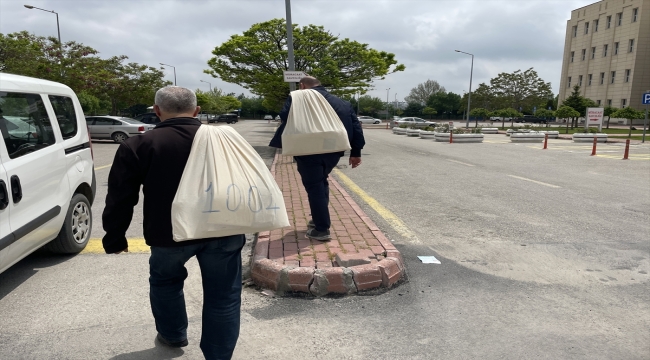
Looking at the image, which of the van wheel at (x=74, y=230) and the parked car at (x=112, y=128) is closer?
the van wheel at (x=74, y=230)

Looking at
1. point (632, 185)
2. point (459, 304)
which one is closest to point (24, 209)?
point (459, 304)

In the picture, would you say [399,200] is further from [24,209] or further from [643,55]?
[643,55]

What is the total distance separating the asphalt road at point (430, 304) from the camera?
2.89m

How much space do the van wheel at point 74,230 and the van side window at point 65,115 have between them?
0.67m

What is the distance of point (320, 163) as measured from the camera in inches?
A: 172

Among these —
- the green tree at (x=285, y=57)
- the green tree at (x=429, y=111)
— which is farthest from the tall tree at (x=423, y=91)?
the green tree at (x=285, y=57)

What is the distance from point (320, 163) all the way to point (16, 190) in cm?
258

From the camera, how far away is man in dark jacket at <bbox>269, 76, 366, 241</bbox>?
14.4ft

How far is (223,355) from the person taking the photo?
2.52 m

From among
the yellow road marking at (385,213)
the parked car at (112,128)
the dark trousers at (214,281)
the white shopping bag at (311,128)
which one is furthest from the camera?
the parked car at (112,128)

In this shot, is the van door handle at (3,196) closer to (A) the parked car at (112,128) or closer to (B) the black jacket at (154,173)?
(B) the black jacket at (154,173)

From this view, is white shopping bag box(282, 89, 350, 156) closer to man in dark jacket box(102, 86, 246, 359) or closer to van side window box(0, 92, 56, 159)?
man in dark jacket box(102, 86, 246, 359)

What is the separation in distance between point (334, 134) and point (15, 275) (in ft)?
10.7

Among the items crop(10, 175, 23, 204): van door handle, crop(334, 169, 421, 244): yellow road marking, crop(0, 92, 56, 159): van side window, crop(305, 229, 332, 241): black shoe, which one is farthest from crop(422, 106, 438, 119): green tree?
crop(10, 175, 23, 204): van door handle
